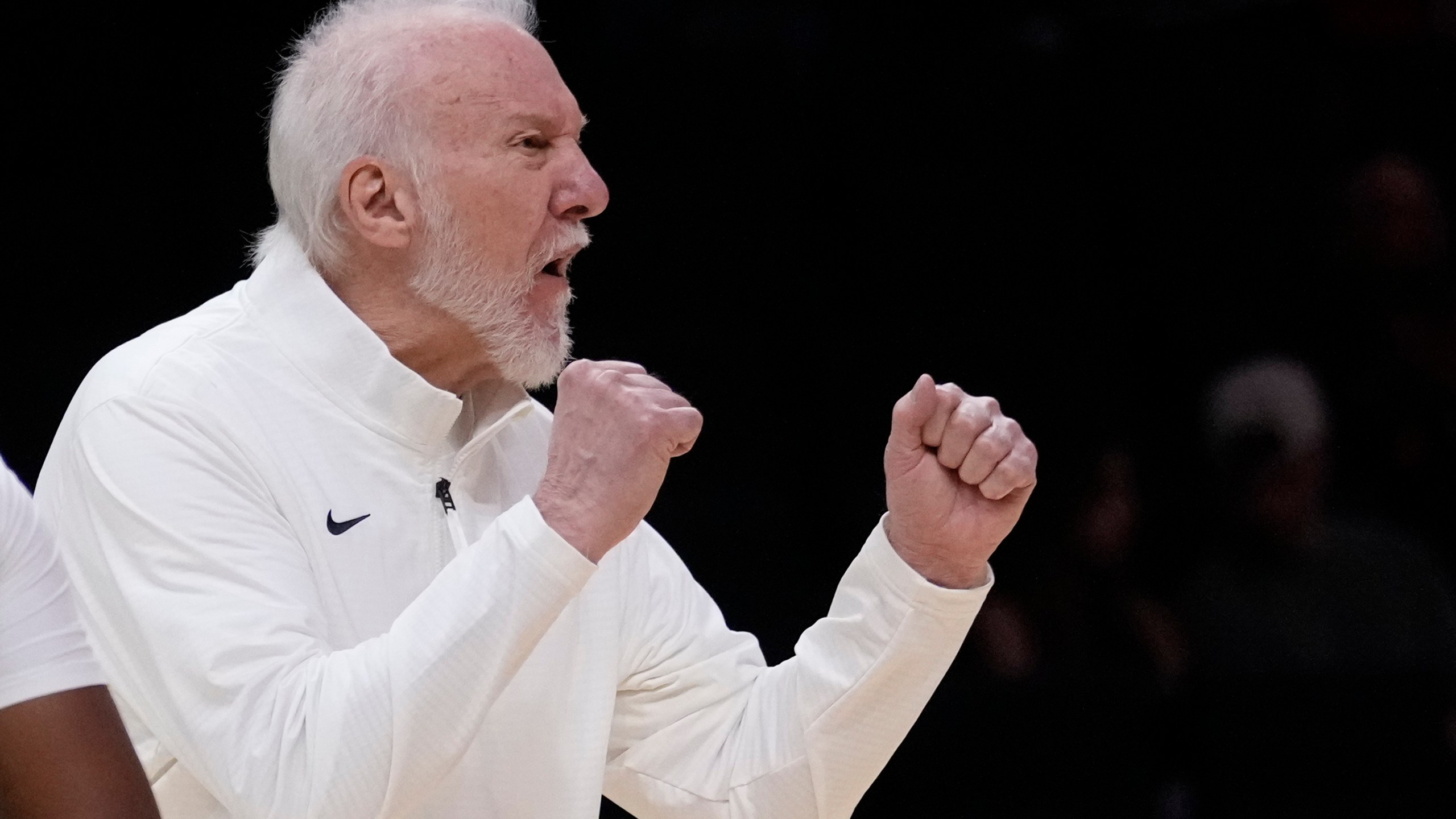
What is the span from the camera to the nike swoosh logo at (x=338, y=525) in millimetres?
1652

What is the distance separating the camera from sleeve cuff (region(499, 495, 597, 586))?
1487 millimetres

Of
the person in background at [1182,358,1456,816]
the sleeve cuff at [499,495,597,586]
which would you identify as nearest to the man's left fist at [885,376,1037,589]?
the sleeve cuff at [499,495,597,586]

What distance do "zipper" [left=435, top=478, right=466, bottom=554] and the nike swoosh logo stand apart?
11cm

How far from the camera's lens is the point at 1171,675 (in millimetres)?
2893

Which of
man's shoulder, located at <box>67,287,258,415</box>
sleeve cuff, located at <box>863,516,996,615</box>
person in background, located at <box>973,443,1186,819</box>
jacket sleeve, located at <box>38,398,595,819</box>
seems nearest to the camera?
jacket sleeve, located at <box>38,398,595,819</box>

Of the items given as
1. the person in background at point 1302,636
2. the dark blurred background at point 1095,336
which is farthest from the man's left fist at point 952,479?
the person in background at point 1302,636

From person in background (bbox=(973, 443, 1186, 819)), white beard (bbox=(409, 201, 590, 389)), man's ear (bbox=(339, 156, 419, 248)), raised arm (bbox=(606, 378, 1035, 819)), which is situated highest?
man's ear (bbox=(339, 156, 419, 248))

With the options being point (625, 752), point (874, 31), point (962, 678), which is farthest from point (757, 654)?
point (874, 31)

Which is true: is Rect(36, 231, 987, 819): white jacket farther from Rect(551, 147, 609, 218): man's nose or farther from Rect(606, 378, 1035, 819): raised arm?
Rect(551, 147, 609, 218): man's nose

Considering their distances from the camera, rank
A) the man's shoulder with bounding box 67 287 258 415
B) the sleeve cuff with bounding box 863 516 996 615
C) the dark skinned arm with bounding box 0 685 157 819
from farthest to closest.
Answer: the sleeve cuff with bounding box 863 516 996 615
the man's shoulder with bounding box 67 287 258 415
the dark skinned arm with bounding box 0 685 157 819

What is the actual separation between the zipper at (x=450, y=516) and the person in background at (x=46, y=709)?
0.67 m

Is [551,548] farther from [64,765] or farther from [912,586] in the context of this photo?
[64,765]

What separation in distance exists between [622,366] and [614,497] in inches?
5.7

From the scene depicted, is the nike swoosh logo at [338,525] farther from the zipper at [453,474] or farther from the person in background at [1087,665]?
the person in background at [1087,665]
